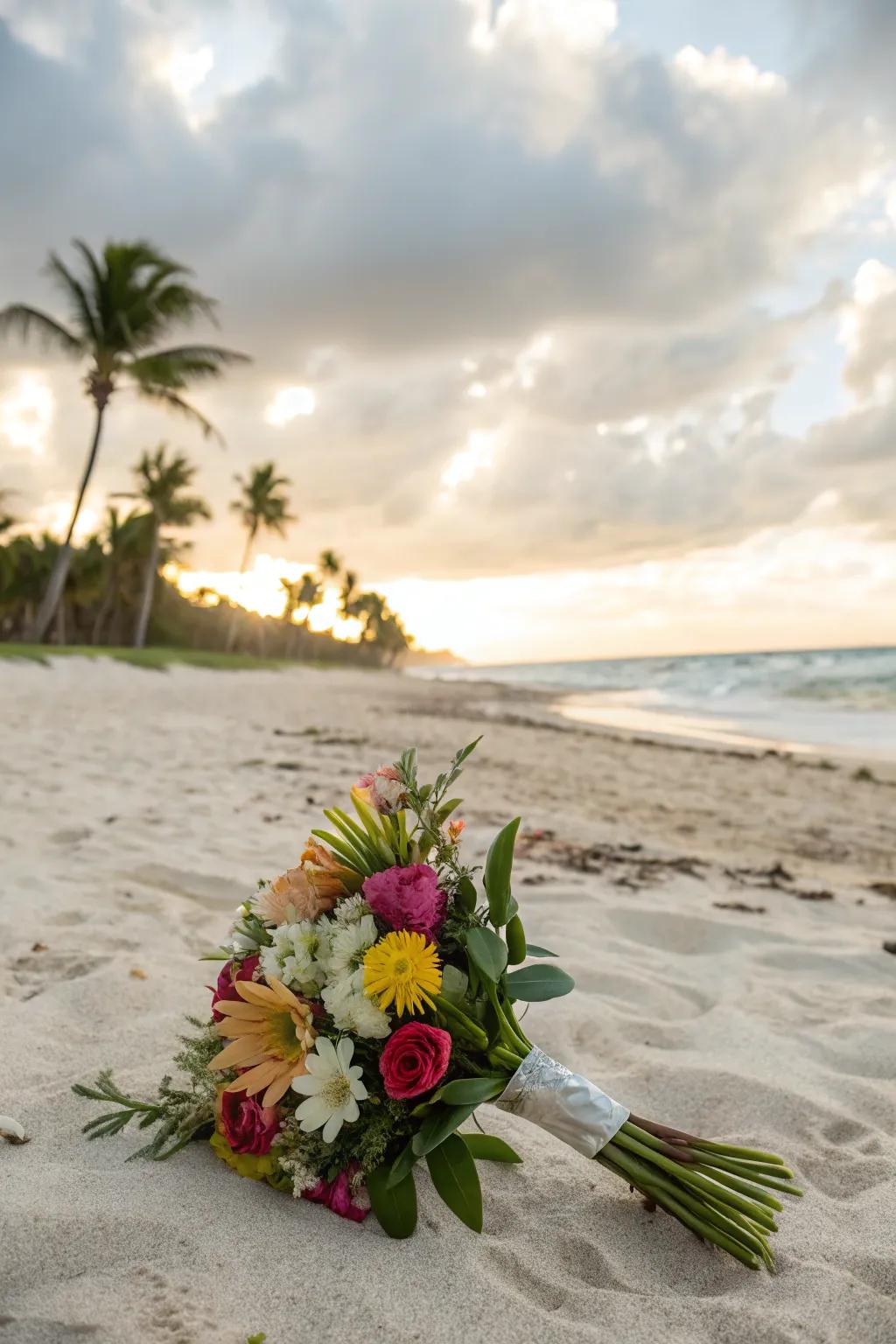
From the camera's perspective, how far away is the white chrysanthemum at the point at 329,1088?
1525 mm

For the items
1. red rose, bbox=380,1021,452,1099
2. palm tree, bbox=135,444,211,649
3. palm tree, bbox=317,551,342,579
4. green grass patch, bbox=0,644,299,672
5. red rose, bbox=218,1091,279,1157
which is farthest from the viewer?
palm tree, bbox=317,551,342,579

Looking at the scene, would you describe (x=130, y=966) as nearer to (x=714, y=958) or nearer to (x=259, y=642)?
(x=714, y=958)

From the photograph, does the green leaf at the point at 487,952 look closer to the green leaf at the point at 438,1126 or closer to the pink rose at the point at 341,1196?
the green leaf at the point at 438,1126

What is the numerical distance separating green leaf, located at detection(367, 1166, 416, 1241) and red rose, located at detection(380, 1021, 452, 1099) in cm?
20

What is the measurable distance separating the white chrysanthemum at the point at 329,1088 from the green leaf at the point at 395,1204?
131 mm

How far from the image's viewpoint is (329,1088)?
5.12 feet

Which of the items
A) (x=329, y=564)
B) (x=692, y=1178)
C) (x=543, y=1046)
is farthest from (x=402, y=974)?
(x=329, y=564)

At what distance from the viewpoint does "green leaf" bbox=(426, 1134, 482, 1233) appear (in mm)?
1569

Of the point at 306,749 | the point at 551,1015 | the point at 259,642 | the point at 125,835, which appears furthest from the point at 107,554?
the point at 551,1015

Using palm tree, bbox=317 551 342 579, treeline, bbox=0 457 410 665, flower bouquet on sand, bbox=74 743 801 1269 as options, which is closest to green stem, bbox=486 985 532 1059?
flower bouquet on sand, bbox=74 743 801 1269

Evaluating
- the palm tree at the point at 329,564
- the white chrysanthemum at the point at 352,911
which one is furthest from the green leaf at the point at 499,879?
the palm tree at the point at 329,564

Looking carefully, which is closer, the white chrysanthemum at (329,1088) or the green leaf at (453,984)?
the white chrysanthemum at (329,1088)

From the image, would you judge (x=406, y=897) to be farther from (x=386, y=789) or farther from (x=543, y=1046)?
(x=543, y=1046)

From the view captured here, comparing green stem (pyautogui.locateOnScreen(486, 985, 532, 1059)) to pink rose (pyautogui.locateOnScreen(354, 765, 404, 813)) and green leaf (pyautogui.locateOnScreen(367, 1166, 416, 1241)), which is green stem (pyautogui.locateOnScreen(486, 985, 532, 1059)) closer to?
green leaf (pyautogui.locateOnScreen(367, 1166, 416, 1241))
